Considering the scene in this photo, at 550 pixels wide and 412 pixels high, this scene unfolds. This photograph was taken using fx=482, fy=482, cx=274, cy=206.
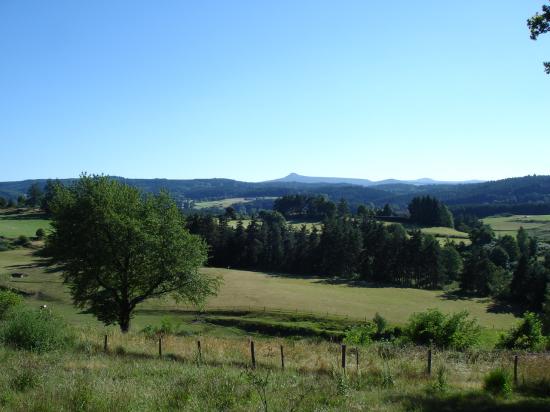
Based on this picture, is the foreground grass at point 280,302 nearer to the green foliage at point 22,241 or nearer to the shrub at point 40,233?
the green foliage at point 22,241

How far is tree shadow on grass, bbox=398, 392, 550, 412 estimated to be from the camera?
11812 millimetres

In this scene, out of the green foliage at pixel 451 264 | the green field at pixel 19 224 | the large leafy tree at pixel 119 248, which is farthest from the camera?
the green field at pixel 19 224

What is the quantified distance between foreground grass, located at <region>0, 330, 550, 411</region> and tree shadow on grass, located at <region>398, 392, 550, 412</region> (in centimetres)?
3

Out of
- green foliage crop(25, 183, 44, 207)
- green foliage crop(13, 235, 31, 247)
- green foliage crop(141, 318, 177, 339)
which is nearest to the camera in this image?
green foliage crop(141, 318, 177, 339)

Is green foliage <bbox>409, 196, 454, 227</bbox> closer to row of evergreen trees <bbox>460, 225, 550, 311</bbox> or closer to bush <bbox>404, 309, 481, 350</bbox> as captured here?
row of evergreen trees <bbox>460, 225, 550, 311</bbox>

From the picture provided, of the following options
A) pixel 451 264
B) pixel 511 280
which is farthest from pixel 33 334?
pixel 451 264

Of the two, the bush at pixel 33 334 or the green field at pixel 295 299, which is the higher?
the bush at pixel 33 334

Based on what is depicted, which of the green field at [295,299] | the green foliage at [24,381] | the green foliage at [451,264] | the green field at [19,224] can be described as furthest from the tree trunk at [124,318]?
the green field at [19,224]

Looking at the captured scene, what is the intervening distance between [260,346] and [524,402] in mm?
11218

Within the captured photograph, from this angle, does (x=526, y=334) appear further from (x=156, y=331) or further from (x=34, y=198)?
Answer: (x=34, y=198)

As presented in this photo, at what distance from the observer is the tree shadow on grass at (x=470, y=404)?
11.8m

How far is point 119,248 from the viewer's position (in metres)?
30.8

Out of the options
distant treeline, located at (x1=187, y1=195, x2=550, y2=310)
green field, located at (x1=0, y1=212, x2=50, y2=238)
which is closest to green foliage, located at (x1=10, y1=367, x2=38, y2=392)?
distant treeline, located at (x1=187, y1=195, x2=550, y2=310)

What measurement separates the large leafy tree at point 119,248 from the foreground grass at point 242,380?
11.4 meters
